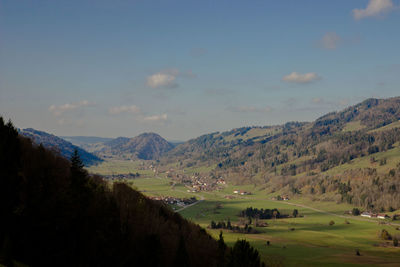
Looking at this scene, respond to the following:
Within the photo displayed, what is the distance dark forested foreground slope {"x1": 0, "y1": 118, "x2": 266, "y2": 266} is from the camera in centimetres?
4828

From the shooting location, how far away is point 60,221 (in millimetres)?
51875

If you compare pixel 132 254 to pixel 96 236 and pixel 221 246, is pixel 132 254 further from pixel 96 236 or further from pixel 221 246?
pixel 221 246

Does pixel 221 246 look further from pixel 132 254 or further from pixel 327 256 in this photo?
pixel 327 256

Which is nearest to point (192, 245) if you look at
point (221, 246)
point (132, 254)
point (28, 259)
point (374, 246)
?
point (221, 246)

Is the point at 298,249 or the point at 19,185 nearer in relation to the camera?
the point at 19,185

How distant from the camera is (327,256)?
422ft

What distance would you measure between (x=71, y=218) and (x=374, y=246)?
521 ft

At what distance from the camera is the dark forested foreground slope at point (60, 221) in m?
48.3

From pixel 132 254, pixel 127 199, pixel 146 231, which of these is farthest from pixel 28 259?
pixel 127 199

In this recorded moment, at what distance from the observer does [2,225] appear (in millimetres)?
46438

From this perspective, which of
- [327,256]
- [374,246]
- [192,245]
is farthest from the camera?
[374,246]

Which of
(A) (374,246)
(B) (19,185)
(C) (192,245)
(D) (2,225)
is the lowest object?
(A) (374,246)

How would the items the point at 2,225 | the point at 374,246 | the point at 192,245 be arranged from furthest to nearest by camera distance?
the point at 374,246
the point at 192,245
the point at 2,225

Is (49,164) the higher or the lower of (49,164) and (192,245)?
the higher
